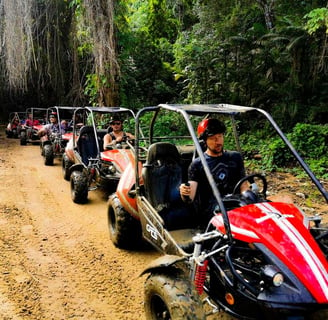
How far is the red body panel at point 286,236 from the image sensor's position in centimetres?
187

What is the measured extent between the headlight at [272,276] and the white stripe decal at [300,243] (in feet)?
0.64

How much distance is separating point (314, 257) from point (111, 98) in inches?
349

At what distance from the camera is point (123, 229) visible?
395cm

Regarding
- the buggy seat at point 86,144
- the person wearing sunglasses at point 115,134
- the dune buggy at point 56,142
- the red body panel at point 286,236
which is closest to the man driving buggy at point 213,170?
the red body panel at point 286,236

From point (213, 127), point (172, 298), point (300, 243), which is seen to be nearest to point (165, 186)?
point (213, 127)

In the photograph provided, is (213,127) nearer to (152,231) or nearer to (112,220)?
(152,231)

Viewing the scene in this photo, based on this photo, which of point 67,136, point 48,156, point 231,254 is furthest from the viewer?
point 67,136

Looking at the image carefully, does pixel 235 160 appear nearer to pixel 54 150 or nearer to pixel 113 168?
pixel 113 168

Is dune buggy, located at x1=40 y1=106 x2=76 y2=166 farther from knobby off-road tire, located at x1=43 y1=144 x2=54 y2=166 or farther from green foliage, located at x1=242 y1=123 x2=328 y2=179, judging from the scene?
green foliage, located at x1=242 y1=123 x2=328 y2=179

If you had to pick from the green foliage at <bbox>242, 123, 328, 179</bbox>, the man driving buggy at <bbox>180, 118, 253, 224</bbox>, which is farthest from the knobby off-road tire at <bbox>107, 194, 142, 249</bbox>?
the green foliage at <bbox>242, 123, 328, 179</bbox>


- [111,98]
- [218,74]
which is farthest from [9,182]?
[218,74]

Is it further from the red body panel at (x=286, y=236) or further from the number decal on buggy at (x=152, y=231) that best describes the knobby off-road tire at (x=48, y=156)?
the red body panel at (x=286, y=236)

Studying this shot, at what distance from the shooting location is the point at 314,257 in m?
1.98

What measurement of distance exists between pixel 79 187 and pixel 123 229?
81.1 inches
